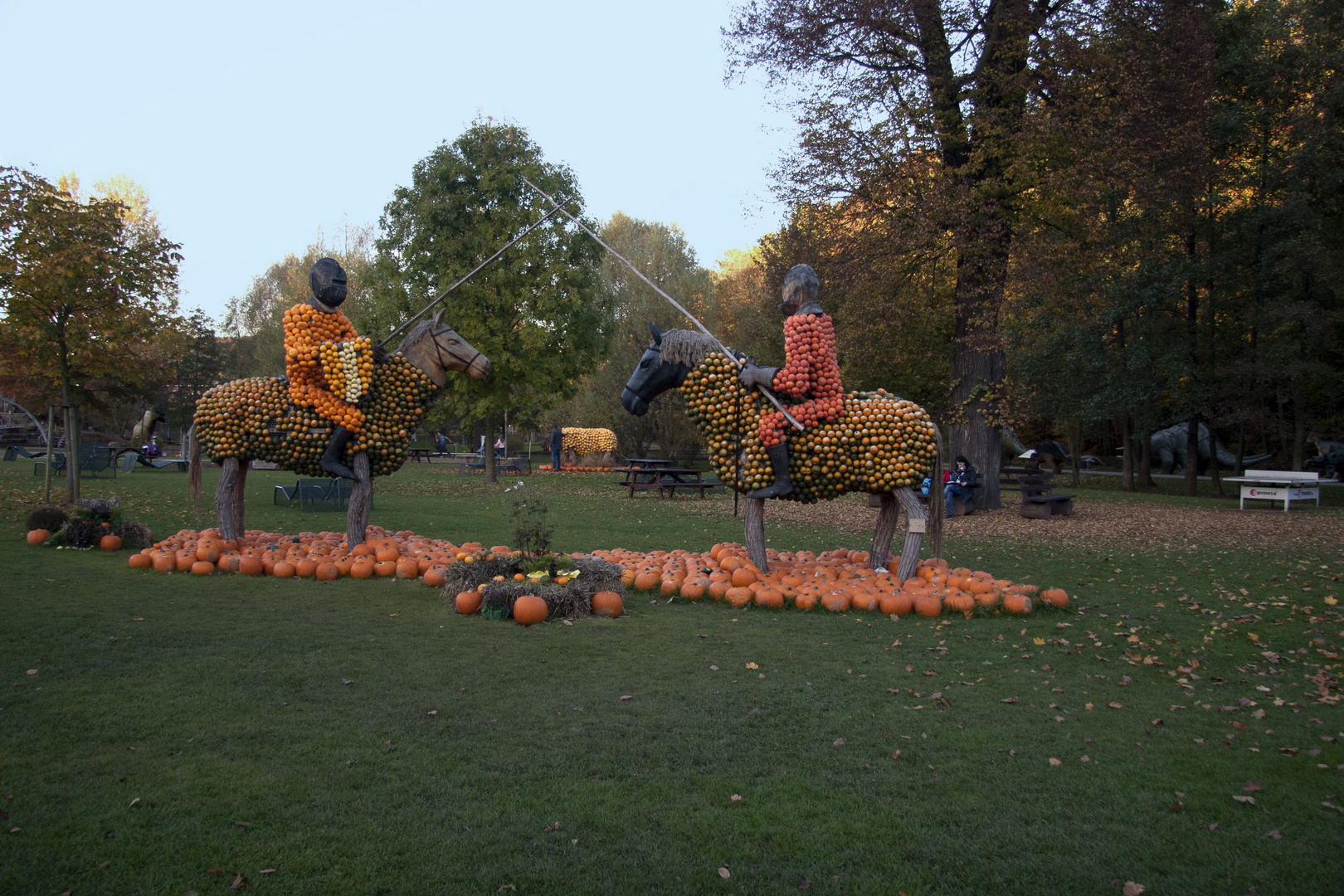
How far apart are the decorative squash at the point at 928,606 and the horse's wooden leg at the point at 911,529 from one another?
755mm

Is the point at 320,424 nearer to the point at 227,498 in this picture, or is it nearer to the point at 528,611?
the point at 227,498

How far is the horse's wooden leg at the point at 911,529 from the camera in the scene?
29.3ft

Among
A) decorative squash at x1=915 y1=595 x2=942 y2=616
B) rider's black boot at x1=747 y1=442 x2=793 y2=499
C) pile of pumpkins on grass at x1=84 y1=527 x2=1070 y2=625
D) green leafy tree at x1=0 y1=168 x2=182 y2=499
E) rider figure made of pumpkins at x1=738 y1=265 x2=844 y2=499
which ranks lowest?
decorative squash at x1=915 y1=595 x2=942 y2=616

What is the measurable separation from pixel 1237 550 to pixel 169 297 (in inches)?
747

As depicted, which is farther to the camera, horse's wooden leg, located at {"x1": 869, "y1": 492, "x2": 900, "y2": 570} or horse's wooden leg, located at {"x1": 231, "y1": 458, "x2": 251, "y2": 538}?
horse's wooden leg, located at {"x1": 231, "y1": 458, "x2": 251, "y2": 538}

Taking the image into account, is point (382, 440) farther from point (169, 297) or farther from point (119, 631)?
point (169, 297)

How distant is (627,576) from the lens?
905cm

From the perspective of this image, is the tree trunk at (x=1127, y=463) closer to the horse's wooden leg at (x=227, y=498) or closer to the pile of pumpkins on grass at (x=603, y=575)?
the pile of pumpkins on grass at (x=603, y=575)

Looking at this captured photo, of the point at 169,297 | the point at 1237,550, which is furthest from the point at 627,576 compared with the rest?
the point at 169,297

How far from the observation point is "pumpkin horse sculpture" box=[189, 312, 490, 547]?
992 centimetres

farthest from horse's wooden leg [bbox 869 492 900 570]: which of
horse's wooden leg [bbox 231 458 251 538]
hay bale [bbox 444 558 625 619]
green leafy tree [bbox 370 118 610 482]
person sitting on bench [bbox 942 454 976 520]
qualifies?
green leafy tree [bbox 370 118 610 482]

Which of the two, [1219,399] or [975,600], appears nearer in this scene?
[975,600]

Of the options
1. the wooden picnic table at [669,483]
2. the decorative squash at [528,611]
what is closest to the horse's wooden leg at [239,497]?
the decorative squash at [528,611]

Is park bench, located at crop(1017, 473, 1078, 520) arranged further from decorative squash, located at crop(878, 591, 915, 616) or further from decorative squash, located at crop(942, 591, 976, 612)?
decorative squash, located at crop(878, 591, 915, 616)
